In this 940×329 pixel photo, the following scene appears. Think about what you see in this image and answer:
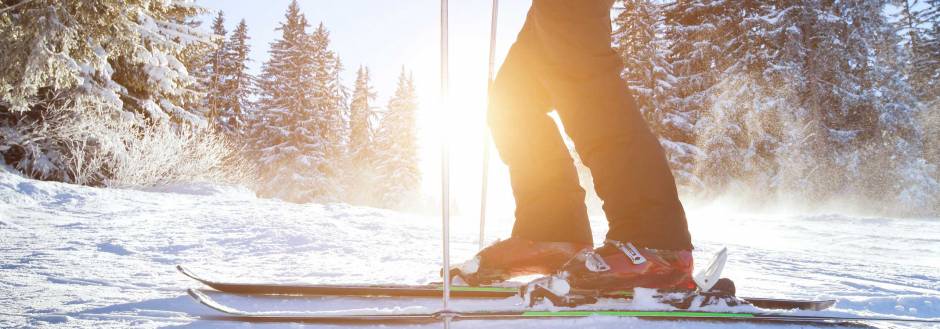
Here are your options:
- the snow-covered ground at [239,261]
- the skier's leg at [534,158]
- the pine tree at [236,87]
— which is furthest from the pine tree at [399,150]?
the skier's leg at [534,158]

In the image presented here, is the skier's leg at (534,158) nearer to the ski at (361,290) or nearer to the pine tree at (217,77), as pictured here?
the ski at (361,290)

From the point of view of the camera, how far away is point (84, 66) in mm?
8023

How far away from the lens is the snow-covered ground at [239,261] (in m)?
1.12

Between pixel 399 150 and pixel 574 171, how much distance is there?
2520 cm

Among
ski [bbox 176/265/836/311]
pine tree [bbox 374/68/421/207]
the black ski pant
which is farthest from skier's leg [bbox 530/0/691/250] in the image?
pine tree [bbox 374/68/421/207]

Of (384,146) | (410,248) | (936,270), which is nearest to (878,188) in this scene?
(936,270)

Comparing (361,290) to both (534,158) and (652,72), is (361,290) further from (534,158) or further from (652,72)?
(652,72)

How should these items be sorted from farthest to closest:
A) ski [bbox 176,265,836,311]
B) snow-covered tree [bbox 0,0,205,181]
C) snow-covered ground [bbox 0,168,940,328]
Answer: snow-covered tree [bbox 0,0,205,181] < ski [bbox 176,265,836,311] < snow-covered ground [bbox 0,168,940,328]

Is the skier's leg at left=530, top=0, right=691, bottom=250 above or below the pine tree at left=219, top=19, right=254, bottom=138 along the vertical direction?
below

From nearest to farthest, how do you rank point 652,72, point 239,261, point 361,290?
point 361,290
point 239,261
point 652,72

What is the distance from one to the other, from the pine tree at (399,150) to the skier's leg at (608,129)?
986 inches

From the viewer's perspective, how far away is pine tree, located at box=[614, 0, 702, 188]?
594 inches

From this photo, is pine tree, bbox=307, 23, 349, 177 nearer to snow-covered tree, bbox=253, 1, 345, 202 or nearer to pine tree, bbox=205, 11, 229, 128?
snow-covered tree, bbox=253, 1, 345, 202

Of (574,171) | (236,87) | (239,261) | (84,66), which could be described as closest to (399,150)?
(236,87)
